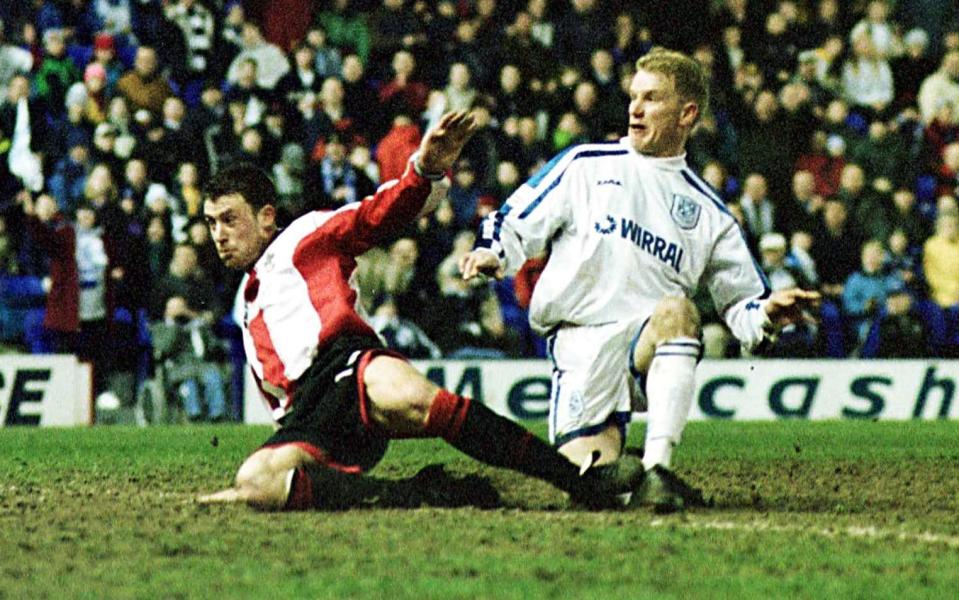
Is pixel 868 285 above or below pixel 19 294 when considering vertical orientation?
above

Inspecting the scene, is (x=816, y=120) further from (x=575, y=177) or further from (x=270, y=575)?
(x=270, y=575)

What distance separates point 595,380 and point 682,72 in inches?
55.8

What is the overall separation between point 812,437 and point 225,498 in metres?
6.75

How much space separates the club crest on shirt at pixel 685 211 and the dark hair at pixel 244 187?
5.84 feet

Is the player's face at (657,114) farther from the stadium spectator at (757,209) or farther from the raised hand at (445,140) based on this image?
the stadium spectator at (757,209)

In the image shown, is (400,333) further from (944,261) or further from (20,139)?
(944,261)

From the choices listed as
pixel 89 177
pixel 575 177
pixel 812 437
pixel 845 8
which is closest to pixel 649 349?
pixel 575 177

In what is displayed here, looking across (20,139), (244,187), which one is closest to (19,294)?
(20,139)

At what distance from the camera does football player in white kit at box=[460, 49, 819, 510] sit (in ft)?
25.8

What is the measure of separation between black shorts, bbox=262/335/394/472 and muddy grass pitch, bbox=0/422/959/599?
378 millimetres

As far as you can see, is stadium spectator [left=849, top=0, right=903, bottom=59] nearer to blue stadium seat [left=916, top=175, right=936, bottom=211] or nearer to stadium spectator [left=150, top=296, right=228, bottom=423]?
blue stadium seat [left=916, top=175, right=936, bottom=211]

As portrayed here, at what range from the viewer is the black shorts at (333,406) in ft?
24.7

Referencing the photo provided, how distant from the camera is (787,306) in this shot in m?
7.51

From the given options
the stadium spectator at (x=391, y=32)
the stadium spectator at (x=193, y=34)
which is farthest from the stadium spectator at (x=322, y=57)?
the stadium spectator at (x=193, y=34)
